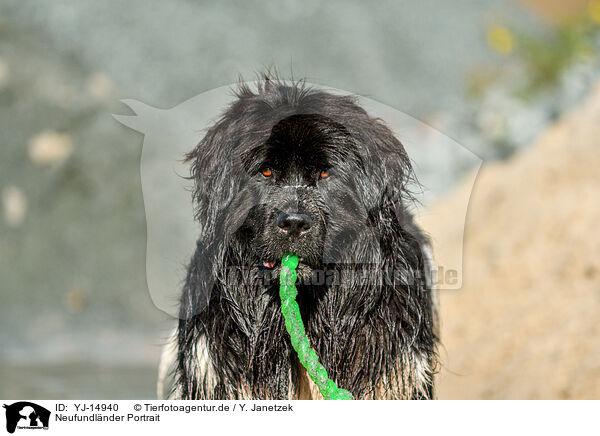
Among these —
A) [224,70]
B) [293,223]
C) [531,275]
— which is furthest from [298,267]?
[531,275]

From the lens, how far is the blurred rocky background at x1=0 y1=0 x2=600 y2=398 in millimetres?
4160

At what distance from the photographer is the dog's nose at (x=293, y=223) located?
1818mm

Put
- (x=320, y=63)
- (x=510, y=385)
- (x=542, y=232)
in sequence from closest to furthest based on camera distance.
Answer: (x=510, y=385)
(x=320, y=63)
(x=542, y=232)

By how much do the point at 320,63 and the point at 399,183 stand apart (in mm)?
2457

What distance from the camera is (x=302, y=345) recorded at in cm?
206

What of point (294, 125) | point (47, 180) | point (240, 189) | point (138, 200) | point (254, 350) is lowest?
point (254, 350)

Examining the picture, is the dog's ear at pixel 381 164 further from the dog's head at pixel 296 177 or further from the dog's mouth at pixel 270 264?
the dog's mouth at pixel 270 264

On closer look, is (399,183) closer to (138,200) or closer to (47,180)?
(138,200)

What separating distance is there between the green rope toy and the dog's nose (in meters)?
0.16

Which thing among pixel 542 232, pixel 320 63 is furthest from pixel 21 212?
pixel 542 232

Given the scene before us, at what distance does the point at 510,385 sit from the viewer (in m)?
3.48
